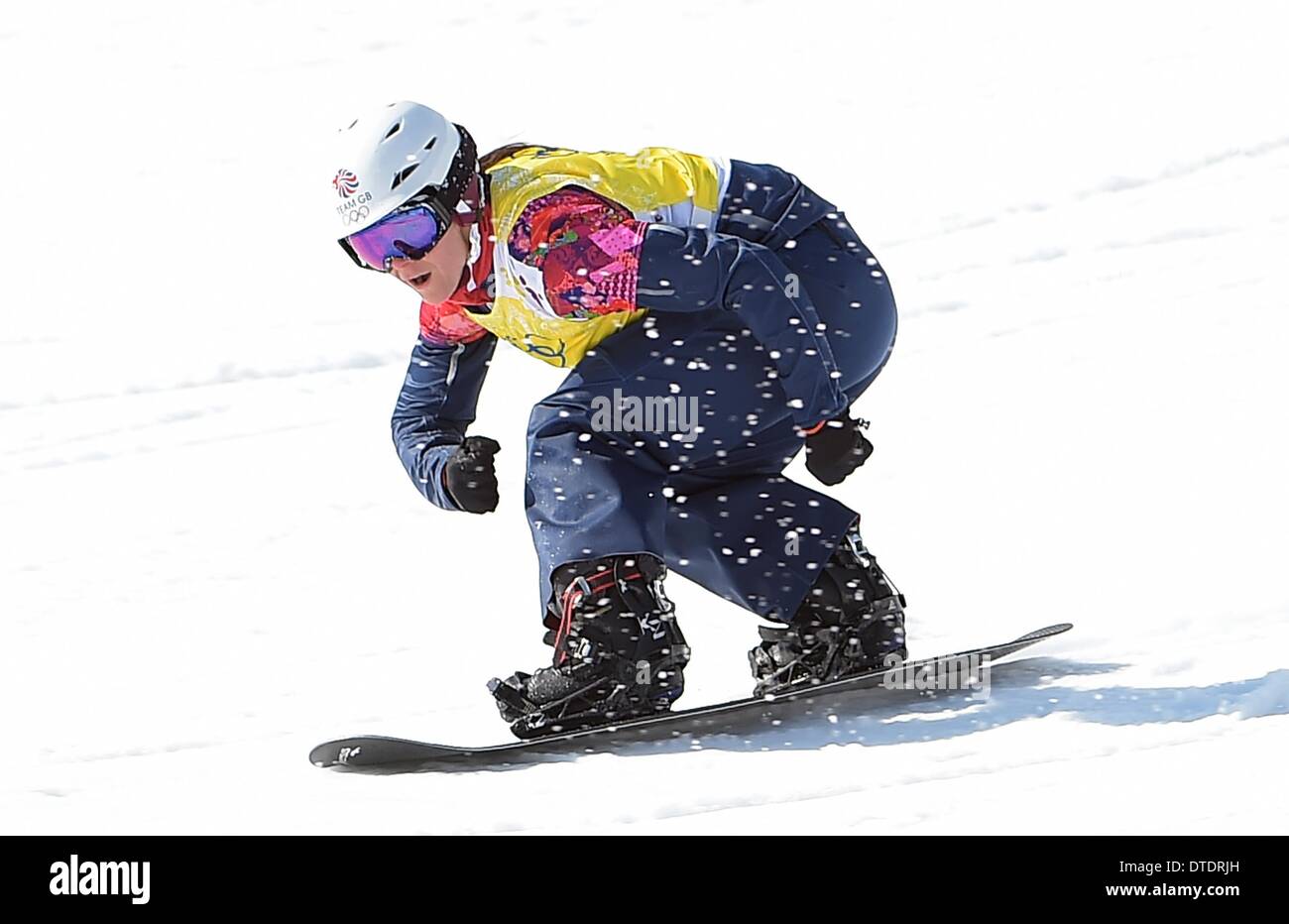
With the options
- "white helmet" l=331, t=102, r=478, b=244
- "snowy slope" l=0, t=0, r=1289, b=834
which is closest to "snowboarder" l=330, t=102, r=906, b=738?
"white helmet" l=331, t=102, r=478, b=244

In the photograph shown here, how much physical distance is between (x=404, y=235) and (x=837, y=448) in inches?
46.5

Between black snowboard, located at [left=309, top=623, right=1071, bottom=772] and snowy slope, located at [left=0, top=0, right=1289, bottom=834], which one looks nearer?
snowy slope, located at [left=0, top=0, right=1289, bottom=834]

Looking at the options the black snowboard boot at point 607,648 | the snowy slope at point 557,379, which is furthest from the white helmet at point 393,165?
the snowy slope at point 557,379

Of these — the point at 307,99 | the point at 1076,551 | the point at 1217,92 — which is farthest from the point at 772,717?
the point at 307,99

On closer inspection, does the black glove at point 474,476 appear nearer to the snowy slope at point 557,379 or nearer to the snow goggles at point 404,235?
the snow goggles at point 404,235

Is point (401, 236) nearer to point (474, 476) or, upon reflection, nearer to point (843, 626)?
point (474, 476)

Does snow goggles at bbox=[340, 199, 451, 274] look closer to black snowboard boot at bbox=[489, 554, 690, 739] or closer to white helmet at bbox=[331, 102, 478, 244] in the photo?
white helmet at bbox=[331, 102, 478, 244]

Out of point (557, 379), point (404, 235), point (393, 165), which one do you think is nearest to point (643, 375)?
point (404, 235)

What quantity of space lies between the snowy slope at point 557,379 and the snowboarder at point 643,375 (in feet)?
1.19

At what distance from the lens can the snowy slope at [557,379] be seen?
4398mm

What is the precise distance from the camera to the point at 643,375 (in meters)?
4.71

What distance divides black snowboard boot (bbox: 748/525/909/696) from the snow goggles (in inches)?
53.0

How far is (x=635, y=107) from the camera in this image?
47.0 ft

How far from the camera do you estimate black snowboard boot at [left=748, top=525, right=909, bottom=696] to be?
16.1 feet
